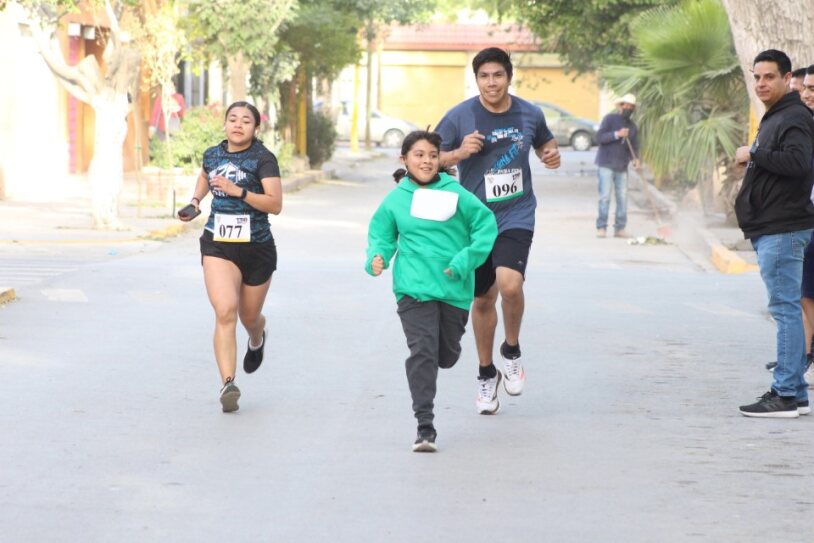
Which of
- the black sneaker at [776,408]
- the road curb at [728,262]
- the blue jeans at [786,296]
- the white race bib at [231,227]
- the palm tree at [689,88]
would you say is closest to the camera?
the blue jeans at [786,296]

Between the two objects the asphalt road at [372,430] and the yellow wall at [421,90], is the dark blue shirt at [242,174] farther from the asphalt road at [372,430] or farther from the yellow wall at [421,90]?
→ the yellow wall at [421,90]

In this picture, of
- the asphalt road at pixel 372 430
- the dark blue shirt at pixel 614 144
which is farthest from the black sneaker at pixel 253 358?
the dark blue shirt at pixel 614 144

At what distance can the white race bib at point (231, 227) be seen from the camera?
8.28 meters

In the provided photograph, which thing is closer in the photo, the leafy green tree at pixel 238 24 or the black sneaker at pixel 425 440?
the black sneaker at pixel 425 440

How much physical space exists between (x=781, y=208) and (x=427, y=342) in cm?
211

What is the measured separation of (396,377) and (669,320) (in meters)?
3.69

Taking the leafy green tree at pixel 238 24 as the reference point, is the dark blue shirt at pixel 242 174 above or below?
below

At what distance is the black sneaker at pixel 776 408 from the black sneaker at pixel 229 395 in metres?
2.71

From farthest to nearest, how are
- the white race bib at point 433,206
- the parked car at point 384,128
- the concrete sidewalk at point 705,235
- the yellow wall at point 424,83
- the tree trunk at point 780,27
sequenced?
the yellow wall at point 424,83, the parked car at point 384,128, the concrete sidewalk at point 705,235, the tree trunk at point 780,27, the white race bib at point 433,206

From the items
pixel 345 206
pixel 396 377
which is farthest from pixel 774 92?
pixel 345 206

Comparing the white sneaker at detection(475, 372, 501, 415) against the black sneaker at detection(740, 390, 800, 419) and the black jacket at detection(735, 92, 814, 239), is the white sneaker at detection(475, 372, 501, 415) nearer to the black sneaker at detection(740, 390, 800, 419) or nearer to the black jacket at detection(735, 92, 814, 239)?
the black sneaker at detection(740, 390, 800, 419)

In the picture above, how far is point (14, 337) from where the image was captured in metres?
10.8

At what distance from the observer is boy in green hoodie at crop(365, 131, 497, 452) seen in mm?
7180

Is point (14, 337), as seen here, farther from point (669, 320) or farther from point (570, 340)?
point (669, 320)
